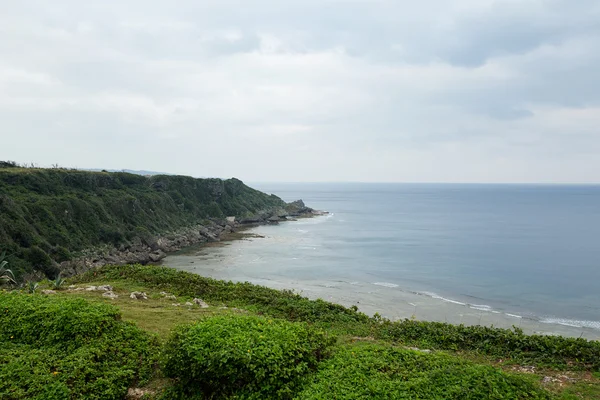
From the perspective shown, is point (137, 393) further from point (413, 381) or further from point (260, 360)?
point (413, 381)

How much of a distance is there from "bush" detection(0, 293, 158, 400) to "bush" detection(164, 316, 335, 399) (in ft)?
4.14

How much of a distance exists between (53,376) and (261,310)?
8002 millimetres

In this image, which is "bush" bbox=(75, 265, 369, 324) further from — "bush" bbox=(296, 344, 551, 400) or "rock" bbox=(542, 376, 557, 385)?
"rock" bbox=(542, 376, 557, 385)

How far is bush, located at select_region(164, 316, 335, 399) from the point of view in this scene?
24.6 feet

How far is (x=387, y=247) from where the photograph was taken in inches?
2080

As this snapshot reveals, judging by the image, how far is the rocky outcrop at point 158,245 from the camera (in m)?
36.6

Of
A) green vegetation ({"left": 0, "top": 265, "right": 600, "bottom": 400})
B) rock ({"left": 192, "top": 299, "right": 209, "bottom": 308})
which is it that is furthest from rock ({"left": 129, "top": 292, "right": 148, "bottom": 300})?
green vegetation ({"left": 0, "top": 265, "right": 600, "bottom": 400})

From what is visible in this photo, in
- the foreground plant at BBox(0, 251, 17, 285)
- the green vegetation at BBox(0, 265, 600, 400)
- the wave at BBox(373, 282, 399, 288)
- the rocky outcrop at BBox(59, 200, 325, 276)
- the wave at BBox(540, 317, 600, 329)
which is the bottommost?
the wave at BBox(373, 282, 399, 288)

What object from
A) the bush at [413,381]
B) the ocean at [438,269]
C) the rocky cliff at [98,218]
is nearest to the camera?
the bush at [413,381]

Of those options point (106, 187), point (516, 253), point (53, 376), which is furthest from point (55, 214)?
point (516, 253)

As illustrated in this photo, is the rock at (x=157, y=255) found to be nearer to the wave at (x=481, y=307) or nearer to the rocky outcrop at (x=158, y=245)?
the rocky outcrop at (x=158, y=245)

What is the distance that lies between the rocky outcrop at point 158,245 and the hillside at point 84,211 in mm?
706

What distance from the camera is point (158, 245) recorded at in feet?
159

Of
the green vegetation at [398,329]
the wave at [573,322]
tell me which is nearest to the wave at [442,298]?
the wave at [573,322]
